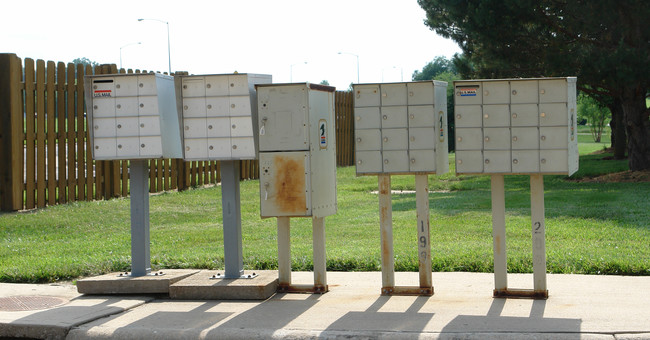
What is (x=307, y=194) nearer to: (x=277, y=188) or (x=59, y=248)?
(x=277, y=188)

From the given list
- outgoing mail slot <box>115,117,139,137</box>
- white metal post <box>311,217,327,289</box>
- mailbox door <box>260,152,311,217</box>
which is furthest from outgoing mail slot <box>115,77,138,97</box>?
white metal post <box>311,217,327,289</box>

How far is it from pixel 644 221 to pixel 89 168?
10.6m

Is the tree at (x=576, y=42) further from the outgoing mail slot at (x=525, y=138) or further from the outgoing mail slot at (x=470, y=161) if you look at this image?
the outgoing mail slot at (x=470, y=161)

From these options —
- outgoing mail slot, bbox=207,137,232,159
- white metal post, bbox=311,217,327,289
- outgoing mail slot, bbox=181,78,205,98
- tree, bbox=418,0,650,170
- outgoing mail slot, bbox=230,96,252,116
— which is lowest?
white metal post, bbox=311,217,327,289

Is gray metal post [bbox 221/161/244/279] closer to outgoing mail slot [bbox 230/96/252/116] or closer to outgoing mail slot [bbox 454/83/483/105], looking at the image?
outgoing mail slot [bbox 230/96/252/116]

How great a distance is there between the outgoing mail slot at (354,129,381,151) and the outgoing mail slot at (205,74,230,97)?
4.32ft

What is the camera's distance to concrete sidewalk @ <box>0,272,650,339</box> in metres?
6.08

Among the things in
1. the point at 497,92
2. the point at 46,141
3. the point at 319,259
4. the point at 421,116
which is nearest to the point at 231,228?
the point at 319,259

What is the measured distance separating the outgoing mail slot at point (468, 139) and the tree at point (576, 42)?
1383 centimetres

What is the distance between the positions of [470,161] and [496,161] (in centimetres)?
22

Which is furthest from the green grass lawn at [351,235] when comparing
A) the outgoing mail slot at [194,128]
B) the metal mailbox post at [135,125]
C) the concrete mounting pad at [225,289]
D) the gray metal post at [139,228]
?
the outgoing mail slot at [194,128]

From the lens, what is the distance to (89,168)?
1675 cm

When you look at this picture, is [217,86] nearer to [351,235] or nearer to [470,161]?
[470,161]

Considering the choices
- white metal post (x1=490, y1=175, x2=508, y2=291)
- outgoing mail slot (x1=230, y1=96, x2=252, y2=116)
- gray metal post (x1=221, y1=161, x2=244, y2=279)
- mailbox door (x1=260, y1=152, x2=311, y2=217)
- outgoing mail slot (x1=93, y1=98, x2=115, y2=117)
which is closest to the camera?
white metal post (x1=490, y1=175, x2=508, y2=291)
